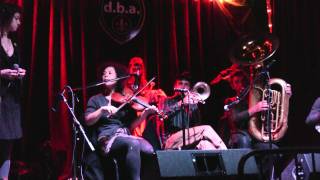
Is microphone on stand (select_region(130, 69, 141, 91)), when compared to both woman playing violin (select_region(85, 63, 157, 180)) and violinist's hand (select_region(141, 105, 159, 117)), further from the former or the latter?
violinist's hand (select_region(141, 105, 159, 117))

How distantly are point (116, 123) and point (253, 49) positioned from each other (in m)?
1.91

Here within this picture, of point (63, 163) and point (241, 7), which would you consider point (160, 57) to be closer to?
point (241, 7)

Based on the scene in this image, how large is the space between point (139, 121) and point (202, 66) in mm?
1661

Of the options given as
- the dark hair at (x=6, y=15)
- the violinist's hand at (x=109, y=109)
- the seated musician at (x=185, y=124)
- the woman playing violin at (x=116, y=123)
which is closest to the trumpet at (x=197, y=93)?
the seated musician at (x=185, y=124)

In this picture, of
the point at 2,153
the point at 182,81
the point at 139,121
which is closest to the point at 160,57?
the point at 182,81

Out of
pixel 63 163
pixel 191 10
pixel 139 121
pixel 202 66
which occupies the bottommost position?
pixel 63 163

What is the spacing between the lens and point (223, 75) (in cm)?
685

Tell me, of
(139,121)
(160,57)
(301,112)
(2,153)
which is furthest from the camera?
(301,112)

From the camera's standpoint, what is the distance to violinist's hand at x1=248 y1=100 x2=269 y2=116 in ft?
19.4

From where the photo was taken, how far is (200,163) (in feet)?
16.0

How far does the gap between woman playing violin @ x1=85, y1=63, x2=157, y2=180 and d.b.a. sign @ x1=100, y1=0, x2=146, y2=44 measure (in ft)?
2.49

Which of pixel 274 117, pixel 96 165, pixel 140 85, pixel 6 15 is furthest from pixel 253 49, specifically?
pixel 6 15

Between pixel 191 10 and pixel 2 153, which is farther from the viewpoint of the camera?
pixel 191 10

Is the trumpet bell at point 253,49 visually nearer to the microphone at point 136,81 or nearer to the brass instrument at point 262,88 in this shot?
the brass instrument at point 262,88
